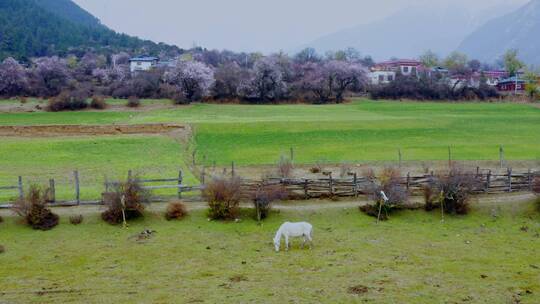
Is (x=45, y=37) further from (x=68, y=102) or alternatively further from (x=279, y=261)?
(x=279, y=261)

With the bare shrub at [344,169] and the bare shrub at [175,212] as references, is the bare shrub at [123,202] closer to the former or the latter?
the bare shrub at [175,212]

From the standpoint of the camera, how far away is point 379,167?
118ft

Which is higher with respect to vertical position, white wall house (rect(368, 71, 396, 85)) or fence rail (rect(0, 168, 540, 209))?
white wall house (rect(368, 71, 396, 85))

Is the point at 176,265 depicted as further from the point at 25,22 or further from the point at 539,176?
the point at 25,22

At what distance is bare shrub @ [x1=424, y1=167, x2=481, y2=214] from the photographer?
26.6 metres

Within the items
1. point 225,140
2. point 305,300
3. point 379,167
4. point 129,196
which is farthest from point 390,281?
point 225,140

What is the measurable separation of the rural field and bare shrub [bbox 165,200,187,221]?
377mm

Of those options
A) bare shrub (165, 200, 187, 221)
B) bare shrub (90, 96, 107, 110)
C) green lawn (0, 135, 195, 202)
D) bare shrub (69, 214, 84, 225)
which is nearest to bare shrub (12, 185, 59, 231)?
bare shrub (69, 214, 84, 225)

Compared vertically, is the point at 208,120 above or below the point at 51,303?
above

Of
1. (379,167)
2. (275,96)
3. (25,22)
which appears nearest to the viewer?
(379,167)

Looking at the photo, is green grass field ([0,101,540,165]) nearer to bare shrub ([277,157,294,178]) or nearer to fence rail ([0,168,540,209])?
bare shrub ([277,157,294,178])

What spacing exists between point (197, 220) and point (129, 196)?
347 centimetres

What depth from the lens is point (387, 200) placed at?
25.9 m

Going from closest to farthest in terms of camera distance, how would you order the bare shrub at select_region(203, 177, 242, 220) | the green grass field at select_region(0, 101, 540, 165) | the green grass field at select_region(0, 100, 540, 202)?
1. the bare shrub at select_region(203, 177, 242, 220)
2. the green grass field at select_region(0, 100, 540, 202)
3. the green grass field at select_region(0, 101, 540, 165)
